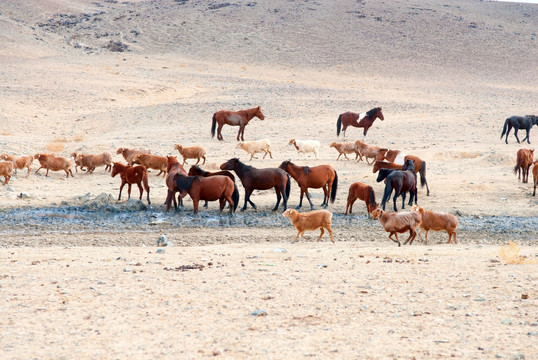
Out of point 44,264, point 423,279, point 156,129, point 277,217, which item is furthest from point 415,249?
point 156,129

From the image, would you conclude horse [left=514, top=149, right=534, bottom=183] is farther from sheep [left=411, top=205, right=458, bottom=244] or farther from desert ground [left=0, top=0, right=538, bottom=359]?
sheep [left=411, top=205, right=458, bottom=244]

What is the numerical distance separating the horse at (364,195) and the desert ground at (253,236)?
16.5 inches

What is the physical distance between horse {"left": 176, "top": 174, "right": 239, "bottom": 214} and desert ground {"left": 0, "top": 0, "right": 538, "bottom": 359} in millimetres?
588

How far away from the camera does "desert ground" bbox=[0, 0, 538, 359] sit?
625 cm

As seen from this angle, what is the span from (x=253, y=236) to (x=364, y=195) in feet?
11.0

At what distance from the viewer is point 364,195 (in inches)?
592

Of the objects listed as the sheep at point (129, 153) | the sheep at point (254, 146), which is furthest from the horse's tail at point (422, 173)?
the sheep at point (129, 153)

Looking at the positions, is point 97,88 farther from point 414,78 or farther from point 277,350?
point 277,350

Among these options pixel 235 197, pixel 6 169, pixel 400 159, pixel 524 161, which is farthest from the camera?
pixel 400 159

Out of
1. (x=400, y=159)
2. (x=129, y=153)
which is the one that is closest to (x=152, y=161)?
(x=129, y=153)

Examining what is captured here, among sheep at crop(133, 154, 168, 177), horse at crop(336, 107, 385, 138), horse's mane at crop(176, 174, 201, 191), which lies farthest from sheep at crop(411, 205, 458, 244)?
horse at crop(336, 107, 385, 138)

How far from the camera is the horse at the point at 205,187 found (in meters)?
14.8

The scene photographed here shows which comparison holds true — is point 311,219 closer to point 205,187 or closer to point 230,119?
point 205,187

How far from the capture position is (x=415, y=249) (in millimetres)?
10812
